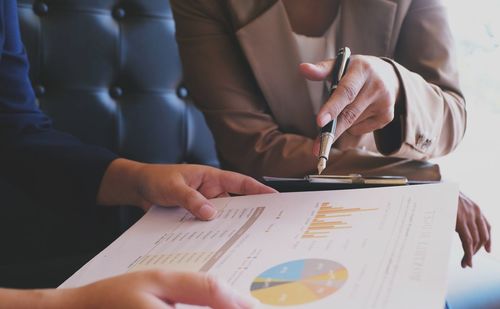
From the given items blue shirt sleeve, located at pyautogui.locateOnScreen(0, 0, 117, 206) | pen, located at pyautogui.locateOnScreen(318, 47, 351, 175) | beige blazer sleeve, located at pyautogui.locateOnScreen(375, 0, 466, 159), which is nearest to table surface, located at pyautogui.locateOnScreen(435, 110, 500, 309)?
beige blazer sleeve, located at pyautogui.locateOnScreen(375, 0, 466, 159)

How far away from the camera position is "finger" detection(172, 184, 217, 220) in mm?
514

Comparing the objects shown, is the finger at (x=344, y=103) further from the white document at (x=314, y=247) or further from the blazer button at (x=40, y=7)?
the blazer button at (x=40, y=7)

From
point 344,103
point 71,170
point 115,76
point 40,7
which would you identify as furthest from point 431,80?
point 40,7

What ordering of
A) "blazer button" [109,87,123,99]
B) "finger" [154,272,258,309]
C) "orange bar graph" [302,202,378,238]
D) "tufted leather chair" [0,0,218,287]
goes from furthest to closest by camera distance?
"blazer button" [109,87,123,99] < "tufted leather chair" [0,0,218,287] < "orange bar graph" [302,202,378,238] < "finger" [154,272,258,309]

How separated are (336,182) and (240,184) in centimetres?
11

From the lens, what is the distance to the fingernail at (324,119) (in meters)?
0.50

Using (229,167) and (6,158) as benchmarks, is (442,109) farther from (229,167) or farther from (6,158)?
(6,158)

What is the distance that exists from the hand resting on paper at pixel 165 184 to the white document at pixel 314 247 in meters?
0.02

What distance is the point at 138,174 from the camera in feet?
1.95

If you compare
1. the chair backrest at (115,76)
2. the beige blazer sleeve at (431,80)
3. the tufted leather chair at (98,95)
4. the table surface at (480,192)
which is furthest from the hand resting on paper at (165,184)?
the table surface at (480,192)

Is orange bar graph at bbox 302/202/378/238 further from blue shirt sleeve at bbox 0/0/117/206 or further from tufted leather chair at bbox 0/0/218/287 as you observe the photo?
tufted leather chair at bbox 0/0/218/287

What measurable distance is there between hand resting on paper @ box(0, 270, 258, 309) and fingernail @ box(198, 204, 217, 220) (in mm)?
196

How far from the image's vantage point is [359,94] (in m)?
0.55

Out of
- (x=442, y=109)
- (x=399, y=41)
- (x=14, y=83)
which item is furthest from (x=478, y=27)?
(x=14, y=83)
